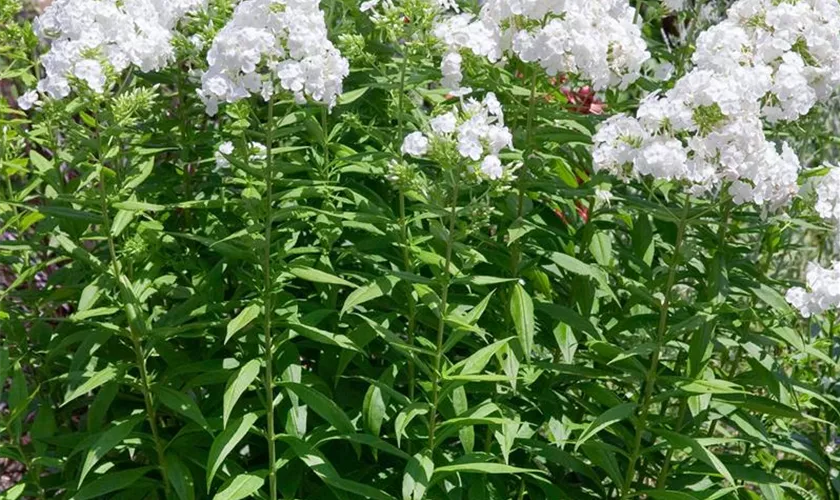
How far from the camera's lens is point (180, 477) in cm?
357

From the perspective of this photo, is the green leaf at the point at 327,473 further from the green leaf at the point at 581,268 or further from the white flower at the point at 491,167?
the white flower at the point at 491,167

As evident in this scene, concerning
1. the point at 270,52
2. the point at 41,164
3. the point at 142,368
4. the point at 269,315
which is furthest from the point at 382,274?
the point at 41,164

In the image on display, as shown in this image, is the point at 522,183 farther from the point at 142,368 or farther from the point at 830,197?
the point at 142,368

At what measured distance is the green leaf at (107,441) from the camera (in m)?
3.41

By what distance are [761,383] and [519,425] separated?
0.75 m

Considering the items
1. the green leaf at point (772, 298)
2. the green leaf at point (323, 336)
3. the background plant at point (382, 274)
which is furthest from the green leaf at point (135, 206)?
the green leaf at point (772, 298)

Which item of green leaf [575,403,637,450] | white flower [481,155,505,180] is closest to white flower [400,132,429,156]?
white flower [481,155,505,180]

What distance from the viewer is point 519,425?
3.54 meters

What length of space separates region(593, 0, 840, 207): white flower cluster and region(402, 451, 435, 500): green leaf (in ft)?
3.11

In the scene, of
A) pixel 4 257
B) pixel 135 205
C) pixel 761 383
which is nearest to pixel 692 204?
pixel 761 383

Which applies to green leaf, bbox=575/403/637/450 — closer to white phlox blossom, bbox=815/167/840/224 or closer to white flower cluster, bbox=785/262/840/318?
white flower cluster, bbox=785/262/840/318

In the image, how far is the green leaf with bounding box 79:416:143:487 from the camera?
11.2ft

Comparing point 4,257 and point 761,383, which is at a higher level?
point 4,257

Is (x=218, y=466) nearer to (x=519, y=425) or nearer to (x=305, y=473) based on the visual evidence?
(x=305, y=473)
